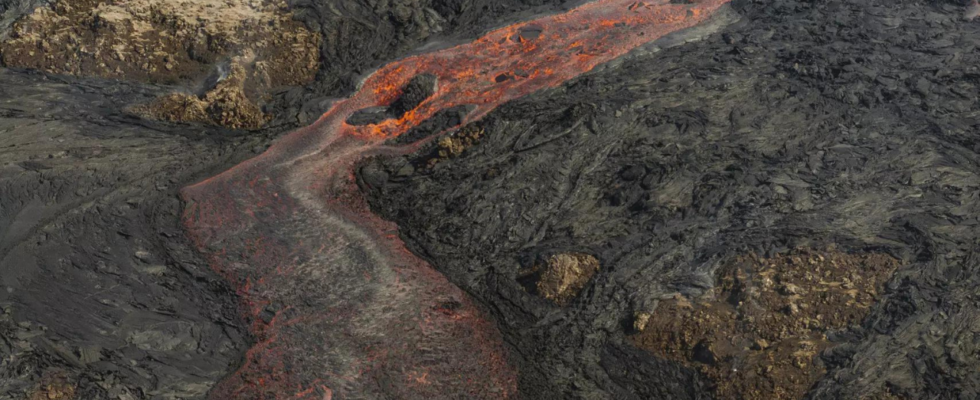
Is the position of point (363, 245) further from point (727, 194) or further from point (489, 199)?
point (727, 194)

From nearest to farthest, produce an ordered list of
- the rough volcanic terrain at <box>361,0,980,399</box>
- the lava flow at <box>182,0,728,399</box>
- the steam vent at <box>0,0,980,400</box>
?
1. the rough volcanic terrain at <box>361,0,980,399</box>
2. the steam vent at <box>0,0,980,400</box>
3. the lava flow at <box>182,0,728,399</box>

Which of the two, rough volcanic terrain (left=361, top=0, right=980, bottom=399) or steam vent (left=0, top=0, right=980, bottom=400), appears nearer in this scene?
rough volcanic terrain (left=361, top=0, right=980, bottom=399)

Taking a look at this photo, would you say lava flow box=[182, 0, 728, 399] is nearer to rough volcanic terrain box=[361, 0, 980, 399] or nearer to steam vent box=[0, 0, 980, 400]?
steam vent box=[0, 0, 980, 400]

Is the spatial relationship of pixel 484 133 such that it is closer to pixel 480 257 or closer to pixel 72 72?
pixel 480 257

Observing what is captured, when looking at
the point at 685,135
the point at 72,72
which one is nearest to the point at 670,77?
the point at 685,135

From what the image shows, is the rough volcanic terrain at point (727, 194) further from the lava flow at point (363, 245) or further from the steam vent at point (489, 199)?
the lava flow at point (363, 245)

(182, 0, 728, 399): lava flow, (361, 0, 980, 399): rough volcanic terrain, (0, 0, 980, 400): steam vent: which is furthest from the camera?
(182, 0, 728, 399): lava flow

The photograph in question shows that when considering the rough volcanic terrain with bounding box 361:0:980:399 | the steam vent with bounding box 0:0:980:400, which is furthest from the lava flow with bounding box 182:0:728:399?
the rough volcanic terrain with bounding box 361:0:980:399
